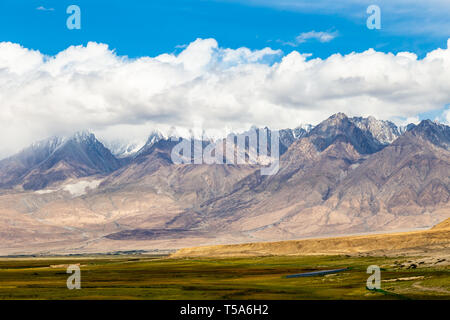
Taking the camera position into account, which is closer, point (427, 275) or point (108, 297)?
point (108, 297)
